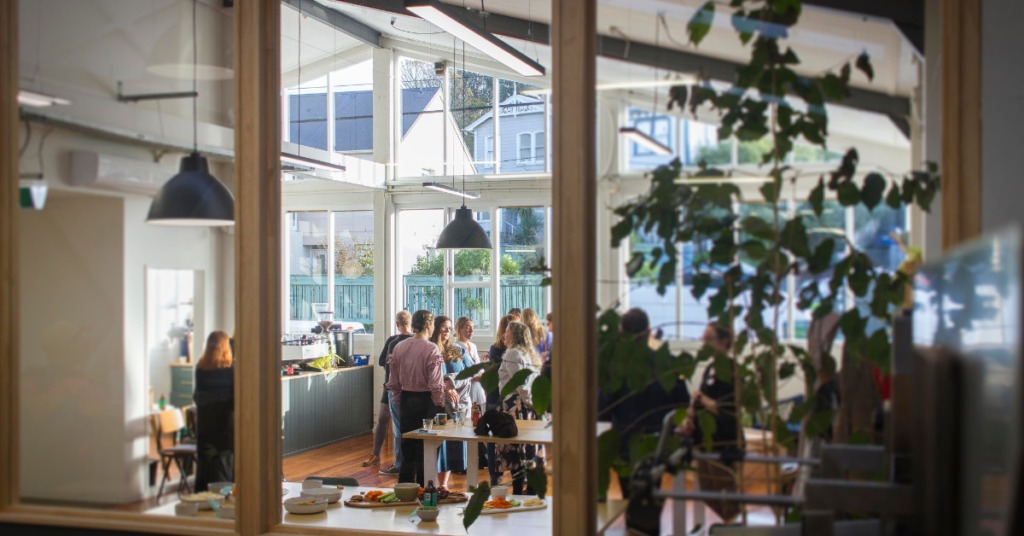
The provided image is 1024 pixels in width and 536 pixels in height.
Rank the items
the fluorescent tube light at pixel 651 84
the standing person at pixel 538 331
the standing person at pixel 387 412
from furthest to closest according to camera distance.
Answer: the standing person at pixel 387 412 < the standing person at pixel 538 331 < the fluorescent tube light at pixel 651 84

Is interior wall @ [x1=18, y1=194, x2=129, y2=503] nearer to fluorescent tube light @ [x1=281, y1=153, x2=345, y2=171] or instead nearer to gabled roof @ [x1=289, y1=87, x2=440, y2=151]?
fluorescent tube light @ [x1=281, y1=153, x2=345, y2=171]

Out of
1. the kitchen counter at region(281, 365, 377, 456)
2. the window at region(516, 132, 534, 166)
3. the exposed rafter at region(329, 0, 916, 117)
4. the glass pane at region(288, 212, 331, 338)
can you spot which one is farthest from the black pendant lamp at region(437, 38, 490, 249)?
Result: the kitchen counter at region(281, 365, 377, 456)

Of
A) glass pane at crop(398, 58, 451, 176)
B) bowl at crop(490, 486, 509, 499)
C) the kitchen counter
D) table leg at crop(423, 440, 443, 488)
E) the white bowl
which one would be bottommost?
the white bowl

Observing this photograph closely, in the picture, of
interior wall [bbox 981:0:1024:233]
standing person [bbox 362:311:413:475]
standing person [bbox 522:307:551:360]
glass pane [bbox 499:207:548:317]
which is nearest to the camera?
interior wall [bbox 981:0:1024:233]

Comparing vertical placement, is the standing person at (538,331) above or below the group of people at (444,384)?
above

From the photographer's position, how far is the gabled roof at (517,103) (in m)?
2.66

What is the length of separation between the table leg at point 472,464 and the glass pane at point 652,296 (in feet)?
2.94

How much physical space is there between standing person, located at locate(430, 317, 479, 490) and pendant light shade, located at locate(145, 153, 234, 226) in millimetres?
900

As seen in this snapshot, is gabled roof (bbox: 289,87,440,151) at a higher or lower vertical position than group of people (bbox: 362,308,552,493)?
higher

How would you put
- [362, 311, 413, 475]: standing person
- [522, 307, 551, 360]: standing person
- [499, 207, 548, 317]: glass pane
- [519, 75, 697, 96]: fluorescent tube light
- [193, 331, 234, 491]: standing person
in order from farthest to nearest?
[362, 311, 413, 475]: standing person < [193, 331, 234, 491]: standing person < [499, 207, 548, 317]: glass pane < [522, 307, 551, 360]: standing person < [519, 75, 697, 96]: fluorescent tube light

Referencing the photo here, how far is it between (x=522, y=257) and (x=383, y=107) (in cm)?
89

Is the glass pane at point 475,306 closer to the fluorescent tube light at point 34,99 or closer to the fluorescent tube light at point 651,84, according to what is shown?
the fluorescent tube light at point 651,84

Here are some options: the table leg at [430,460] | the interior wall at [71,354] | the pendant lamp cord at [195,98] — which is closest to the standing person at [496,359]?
the table leg at [430,460]

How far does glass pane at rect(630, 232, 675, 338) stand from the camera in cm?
234
